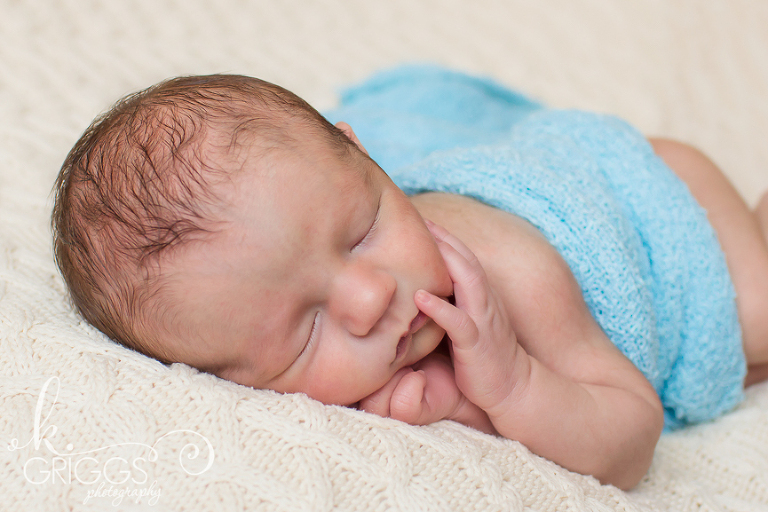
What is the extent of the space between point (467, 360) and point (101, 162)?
67 cm

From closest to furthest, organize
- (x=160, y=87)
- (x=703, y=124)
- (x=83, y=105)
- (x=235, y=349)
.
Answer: (x=235, y=349), (x=160, y=87), (x=83, y=105), (x=703, y=124)

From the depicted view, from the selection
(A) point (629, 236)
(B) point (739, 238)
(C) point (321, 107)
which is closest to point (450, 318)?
(A) point (629, 236)

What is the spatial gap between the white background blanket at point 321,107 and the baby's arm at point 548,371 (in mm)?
66

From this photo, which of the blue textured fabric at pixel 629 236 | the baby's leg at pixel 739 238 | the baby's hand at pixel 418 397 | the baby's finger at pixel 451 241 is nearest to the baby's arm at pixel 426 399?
the baby's hand at pixel 418 397

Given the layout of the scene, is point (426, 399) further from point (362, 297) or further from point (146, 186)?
point (146, 186)

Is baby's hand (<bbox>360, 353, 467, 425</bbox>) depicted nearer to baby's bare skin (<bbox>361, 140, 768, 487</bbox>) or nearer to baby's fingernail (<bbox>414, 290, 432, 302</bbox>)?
baby's bare skin (<bbox>361, 140, 768, 487</bbox>)

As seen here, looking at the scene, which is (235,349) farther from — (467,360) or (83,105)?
(83,105)

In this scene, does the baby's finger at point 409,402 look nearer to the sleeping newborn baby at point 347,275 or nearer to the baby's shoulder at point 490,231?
the sleeping newborn baby at point 347,275

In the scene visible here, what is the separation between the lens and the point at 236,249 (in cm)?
92

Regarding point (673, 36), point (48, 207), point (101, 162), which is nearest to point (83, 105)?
point (48, 207)

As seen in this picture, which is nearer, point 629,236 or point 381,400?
point 381,400

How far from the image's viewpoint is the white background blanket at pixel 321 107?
0.83 meters

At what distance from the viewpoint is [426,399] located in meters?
1.06

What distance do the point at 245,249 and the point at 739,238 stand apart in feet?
4.09
